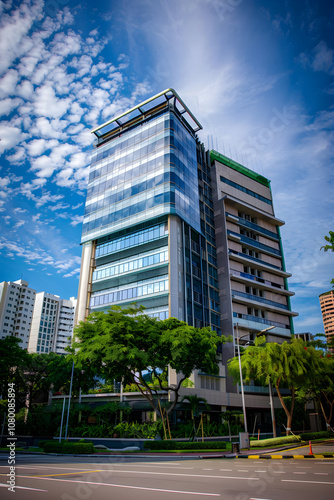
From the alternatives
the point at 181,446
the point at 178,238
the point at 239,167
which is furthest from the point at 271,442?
the point at 239,167

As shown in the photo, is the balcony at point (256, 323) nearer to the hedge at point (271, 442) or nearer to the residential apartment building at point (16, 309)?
the hedge at point (271, 442)

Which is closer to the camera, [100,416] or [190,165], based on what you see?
[100,416]

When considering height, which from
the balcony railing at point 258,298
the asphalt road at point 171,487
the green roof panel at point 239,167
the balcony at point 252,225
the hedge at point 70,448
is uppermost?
the green roof panel at point 239,167

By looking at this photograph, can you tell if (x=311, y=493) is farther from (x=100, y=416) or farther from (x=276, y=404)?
(x=276, y=404)

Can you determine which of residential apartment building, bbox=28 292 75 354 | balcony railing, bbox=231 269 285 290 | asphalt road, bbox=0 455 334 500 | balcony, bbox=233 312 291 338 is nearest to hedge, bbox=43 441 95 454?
asphalt road, bbox=0 455 334 500

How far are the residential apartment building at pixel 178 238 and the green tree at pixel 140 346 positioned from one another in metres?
13.8

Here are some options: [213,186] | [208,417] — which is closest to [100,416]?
[208,417]

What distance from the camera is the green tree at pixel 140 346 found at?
29000 mm

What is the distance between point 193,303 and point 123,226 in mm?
15760

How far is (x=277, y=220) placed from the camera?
7406 cm

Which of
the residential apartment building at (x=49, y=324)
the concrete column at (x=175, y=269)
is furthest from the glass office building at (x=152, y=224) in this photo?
the residential apartment building at (x=49, y=324)

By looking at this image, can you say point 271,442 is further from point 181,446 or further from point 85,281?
point 85,281

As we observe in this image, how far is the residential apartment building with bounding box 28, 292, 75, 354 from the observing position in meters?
131

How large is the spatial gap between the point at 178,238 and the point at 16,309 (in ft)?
319
